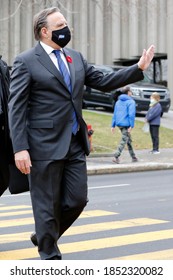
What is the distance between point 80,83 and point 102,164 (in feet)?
41.3

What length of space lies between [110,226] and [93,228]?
10.8 inches

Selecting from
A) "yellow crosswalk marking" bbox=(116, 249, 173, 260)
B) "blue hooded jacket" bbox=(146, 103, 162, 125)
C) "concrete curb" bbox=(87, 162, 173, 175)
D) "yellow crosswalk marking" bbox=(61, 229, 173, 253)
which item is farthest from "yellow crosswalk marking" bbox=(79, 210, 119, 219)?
"blue hooded jacket" bbox=(146, 103, 162, 125)

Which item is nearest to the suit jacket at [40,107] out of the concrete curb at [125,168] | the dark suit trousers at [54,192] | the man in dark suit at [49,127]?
the man in dark suit at [49,127]

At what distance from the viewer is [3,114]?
25.5 feet

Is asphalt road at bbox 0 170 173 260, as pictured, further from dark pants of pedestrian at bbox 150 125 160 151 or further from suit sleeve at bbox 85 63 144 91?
dark pants of pedestrian at bbox 150 125 160 151

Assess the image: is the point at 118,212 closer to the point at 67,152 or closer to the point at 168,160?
the point at 67,152

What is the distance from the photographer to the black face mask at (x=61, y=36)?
6.53 m

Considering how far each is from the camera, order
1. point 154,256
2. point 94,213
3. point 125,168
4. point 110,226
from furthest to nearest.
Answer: point 125,168
point 94,213
point 110,226
point 154,256

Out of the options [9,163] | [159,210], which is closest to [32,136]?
[9,163]

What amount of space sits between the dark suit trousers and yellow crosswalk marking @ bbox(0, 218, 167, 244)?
87.4 inches

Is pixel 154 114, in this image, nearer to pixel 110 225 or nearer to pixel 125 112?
pixel 125 112

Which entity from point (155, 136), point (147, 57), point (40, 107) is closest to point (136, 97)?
point (155, 136)

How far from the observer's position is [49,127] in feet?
21.1

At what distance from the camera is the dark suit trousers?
21.2 ft
